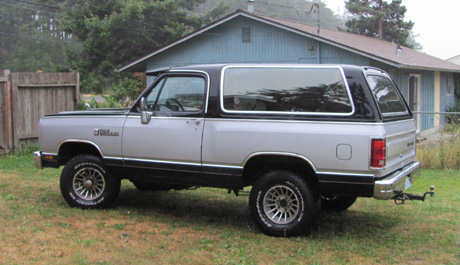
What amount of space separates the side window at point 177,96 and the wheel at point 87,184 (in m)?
1.20

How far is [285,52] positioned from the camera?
17656 mm

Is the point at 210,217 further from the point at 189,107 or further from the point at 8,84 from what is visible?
the point at 8,84

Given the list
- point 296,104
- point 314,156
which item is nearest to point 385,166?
point 314,156

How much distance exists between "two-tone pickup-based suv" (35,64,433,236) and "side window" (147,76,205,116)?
14 mm

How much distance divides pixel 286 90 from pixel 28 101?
830cm

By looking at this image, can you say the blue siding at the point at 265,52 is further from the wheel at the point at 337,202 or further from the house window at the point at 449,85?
the wheel at the point at 337,202

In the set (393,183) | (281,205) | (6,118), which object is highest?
(6,118)

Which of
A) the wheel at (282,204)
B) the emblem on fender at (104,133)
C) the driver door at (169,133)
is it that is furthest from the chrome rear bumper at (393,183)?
the emblem on fender at (104,133)

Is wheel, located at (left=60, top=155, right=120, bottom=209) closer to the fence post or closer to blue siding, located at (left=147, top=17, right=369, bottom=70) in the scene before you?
the fence post

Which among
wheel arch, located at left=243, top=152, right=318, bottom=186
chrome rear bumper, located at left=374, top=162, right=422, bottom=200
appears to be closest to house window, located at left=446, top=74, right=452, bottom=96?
chrome rear bumper, located at left=374, top=162, right=422, bottom=200

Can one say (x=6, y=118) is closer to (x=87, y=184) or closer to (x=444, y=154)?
(x=87, y=184)

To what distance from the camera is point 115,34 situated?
100 ft

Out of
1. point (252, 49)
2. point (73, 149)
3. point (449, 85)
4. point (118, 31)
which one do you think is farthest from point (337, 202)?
point (118, 31)

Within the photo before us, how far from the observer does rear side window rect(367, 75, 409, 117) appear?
550cm
